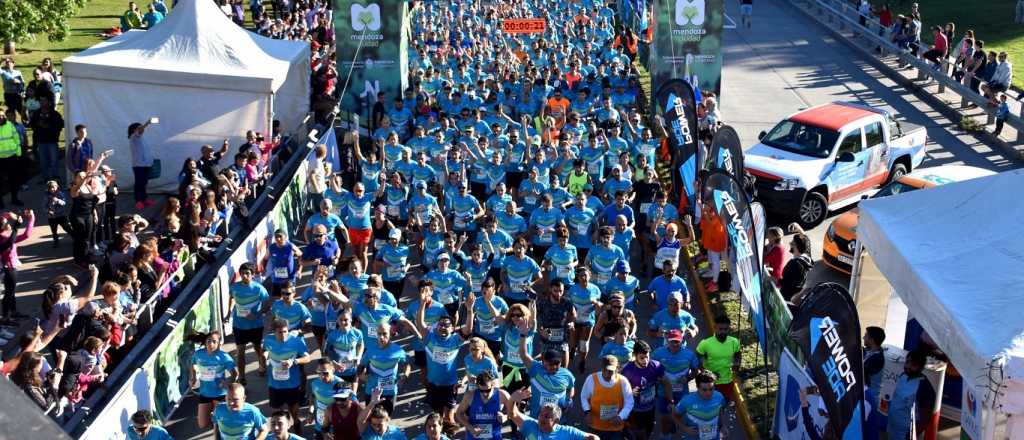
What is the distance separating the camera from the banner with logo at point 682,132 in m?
17.3

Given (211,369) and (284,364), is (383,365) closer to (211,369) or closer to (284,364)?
(284,364)

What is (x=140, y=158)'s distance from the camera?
18.1 m

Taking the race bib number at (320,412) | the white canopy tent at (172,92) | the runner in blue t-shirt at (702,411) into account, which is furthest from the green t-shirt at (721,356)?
the white canopy tent at (172,92)

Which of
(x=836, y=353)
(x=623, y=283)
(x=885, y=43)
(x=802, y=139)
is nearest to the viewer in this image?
(x=836, y=353)

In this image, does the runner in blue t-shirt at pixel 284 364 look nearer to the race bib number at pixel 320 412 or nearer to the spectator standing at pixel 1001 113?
the race bib number at pixel 320 412

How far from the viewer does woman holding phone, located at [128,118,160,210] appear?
18016mm

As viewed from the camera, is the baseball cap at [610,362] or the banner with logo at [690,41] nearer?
the baseball cap at [610,362]

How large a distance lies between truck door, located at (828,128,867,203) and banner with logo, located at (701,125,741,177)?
8.15 feet

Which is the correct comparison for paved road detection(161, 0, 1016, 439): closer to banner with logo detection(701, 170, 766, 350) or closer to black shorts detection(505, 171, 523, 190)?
banner with logo detection(701, 170, 766, 350)

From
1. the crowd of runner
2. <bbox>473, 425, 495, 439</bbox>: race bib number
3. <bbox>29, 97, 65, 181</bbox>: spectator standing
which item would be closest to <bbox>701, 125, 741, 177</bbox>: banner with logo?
the crowd of runner

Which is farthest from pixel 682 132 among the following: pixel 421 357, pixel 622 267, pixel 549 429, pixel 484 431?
pixel 549 429

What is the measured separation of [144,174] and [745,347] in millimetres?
9794

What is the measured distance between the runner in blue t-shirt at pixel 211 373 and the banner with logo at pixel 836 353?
16.4 feet

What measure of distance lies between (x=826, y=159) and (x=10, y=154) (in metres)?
12.1
